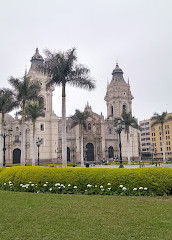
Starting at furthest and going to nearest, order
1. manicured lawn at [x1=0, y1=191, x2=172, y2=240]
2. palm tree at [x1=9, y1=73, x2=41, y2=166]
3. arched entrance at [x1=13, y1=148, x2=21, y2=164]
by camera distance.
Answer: arched entrance at [x1=13, y1=148, x2=21, y2=164]
palm tree at [x1=9, y1=73, x2=41, y2=166]
manicured lawn at [x1=0, y1=191, x2=172, y2=240]

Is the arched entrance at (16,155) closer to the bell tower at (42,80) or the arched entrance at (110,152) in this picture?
the bell tower at (42,80)

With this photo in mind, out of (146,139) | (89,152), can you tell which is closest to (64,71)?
(89,152)

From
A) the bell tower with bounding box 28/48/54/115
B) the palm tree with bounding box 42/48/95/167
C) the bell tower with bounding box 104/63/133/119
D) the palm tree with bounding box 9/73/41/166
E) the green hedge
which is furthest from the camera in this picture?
the bell tower with bounding box 104/63/133/119

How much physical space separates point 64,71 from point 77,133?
125 feet

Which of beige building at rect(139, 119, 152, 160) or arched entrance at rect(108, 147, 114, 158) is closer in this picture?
arched entrance at rect(108, 147, 114, 158)

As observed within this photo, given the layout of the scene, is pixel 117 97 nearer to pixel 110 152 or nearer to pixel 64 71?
pixel 110 152

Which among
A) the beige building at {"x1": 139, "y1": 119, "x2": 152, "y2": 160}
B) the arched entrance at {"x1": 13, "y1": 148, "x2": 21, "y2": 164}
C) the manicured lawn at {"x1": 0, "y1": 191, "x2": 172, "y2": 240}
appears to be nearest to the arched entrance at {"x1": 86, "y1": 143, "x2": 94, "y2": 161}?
the arched entrance at {"x1": 13, "y1": 148, "x2": 21, "y2": 164}

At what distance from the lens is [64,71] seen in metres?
19.4

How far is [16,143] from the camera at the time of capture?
5184cm

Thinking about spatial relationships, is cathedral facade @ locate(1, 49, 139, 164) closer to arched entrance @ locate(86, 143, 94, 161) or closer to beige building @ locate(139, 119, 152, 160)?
arched entrance @ locate(86, 143, 94, 161)

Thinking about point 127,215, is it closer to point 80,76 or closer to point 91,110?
point 80,76

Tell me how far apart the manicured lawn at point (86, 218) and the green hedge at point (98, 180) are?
1.00 metres

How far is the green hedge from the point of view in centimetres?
1062

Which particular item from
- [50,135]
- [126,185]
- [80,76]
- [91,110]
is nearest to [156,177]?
[126,185]
